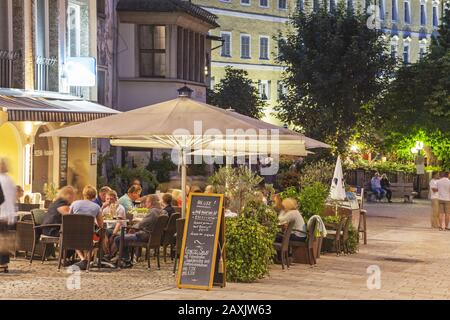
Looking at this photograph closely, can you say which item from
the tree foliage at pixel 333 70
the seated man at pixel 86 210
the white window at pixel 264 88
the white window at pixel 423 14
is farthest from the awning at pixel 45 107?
the white window at pixel 423 14

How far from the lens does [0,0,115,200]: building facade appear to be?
2664 centimetres

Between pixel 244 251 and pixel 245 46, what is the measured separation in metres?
59.6

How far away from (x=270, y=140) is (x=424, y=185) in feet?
121

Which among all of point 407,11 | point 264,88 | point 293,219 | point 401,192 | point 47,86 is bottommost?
point 293,219

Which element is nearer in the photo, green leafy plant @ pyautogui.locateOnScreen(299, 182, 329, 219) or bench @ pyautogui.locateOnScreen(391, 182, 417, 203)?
green leafy plant @ pyautogui.locateOnScreen(299, 182, 329, 219)

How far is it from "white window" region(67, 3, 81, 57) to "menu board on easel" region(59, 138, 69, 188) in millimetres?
2455

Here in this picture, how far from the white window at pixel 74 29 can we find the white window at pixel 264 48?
45961 millimetres

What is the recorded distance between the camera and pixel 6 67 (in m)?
27.0

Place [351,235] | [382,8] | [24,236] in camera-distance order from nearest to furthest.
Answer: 1. [24,236]
2. [351,235]
3. [382,8]

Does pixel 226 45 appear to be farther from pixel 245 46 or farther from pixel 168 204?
pixel 168 204

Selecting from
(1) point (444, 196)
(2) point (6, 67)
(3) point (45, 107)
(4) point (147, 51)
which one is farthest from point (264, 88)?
A: (3) point (45, 107)

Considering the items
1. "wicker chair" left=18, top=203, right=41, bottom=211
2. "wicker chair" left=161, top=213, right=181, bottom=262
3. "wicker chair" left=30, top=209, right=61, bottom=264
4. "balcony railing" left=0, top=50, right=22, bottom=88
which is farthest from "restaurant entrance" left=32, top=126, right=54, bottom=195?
"wicker chair" left=161, top=213, right=181, bottom=262

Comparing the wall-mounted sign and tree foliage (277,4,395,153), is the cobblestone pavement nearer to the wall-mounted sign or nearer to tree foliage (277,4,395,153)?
the wall-mounted sign
